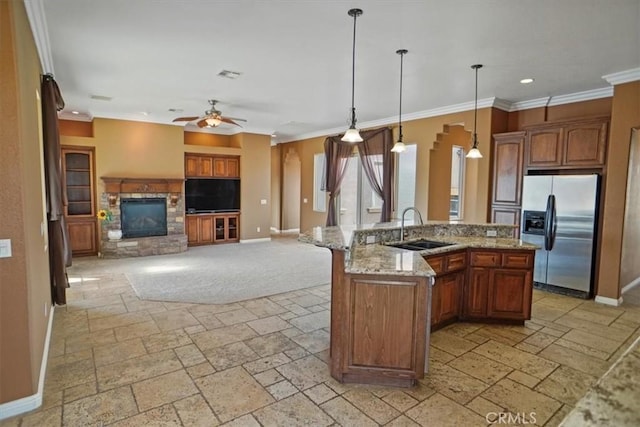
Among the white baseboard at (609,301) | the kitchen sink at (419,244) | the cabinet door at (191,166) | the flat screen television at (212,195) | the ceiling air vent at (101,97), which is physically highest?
the ceiling air vent at (101,97)

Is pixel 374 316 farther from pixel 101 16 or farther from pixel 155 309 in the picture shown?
pixel 101 16

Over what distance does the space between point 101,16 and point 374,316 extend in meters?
3.40

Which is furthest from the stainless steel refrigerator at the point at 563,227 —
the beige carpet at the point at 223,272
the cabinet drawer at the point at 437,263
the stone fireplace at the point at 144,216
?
the stone fireplace at the point at 144,216

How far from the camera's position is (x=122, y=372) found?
2910mm

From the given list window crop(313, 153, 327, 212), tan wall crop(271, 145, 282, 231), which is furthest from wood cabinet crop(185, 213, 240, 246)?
tan wall crop(271, 145, 282, 231)

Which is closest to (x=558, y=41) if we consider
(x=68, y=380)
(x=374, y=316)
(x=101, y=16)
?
(x=374, y=316)

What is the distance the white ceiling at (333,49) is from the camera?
118 inches

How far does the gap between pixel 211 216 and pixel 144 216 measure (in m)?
1.57

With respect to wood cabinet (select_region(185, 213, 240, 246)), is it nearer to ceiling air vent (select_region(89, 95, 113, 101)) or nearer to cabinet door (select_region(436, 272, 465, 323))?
ceiling air vent (select_region(89, 95, 113, 101))

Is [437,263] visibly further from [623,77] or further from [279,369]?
[623,77]

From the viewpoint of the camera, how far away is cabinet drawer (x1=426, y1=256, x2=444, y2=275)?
3504 millimetres

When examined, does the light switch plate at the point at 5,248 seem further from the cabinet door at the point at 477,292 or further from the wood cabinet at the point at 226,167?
the wood cabinet at the point at 226,167

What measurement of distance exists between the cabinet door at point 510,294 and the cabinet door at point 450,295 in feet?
1.10

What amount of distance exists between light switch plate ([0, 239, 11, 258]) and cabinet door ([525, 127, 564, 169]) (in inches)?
239
